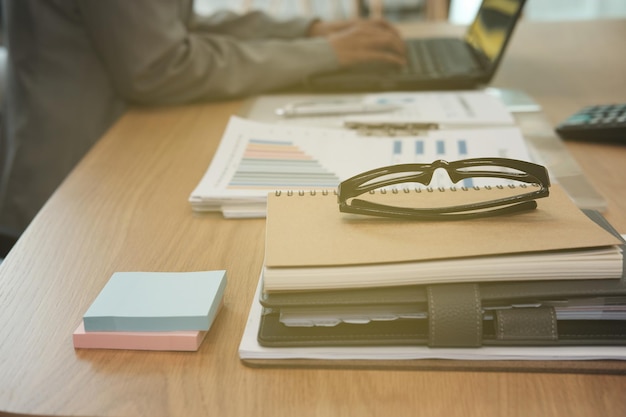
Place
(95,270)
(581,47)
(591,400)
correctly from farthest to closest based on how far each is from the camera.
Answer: (581,47)
(95,270)
(591,400)

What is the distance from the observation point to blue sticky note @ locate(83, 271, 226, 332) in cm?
55

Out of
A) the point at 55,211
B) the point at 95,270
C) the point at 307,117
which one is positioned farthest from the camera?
the point at 307,117

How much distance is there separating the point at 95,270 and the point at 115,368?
17cm

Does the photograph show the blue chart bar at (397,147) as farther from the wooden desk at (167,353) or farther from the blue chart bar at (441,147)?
the wooden desk at (167,353)

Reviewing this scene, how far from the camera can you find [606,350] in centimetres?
53

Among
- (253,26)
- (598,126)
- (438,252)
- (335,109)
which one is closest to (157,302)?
(438,252)

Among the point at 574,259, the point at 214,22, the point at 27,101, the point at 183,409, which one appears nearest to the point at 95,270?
the point at 183,409

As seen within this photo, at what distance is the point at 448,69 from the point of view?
1.23 m

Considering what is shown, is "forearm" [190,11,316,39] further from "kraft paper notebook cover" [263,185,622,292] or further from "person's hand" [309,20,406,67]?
"kraft paper notebook cover" [263,185,622,292]

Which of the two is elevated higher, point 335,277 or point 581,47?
point 335,277

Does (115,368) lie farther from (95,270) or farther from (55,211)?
(55,211)

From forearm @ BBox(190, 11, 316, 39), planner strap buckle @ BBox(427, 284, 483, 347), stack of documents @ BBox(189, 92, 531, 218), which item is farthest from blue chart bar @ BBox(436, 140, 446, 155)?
forearm @ BBox(190, 11, 316, 39)

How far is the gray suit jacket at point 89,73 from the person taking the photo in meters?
1.10

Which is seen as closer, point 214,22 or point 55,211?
point 55,211
